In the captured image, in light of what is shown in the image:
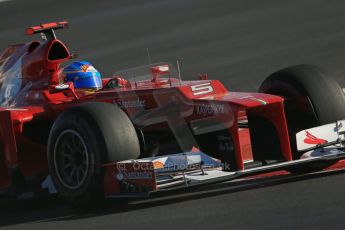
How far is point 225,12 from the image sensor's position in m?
18.7

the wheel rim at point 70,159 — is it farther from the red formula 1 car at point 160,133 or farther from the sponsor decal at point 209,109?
the sponsor decal at point 209,109

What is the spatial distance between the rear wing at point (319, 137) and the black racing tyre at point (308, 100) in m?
0.15

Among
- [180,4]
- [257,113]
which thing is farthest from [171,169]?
[180,4]

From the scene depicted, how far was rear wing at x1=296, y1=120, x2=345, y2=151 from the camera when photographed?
313 inches

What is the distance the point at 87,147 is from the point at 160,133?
39.8 inches

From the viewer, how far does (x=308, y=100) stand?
8242 millimetres

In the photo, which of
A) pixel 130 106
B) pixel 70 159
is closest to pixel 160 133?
pixel 130 106

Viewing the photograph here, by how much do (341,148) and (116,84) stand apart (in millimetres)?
2304

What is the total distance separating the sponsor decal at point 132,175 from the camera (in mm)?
7359

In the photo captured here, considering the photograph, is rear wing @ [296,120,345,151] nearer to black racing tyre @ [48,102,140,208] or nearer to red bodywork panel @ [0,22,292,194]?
red bodywork panel @ [0,22,292,194]

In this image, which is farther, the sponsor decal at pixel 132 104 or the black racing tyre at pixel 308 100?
the sponsor decal at pixel 132 104

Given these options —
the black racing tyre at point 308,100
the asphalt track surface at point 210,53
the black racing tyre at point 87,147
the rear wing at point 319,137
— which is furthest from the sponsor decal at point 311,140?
the black racing tyre at point 87,147

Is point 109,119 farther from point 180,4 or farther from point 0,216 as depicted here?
point 180,4

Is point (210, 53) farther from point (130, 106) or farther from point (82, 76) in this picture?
point (130, 106)
